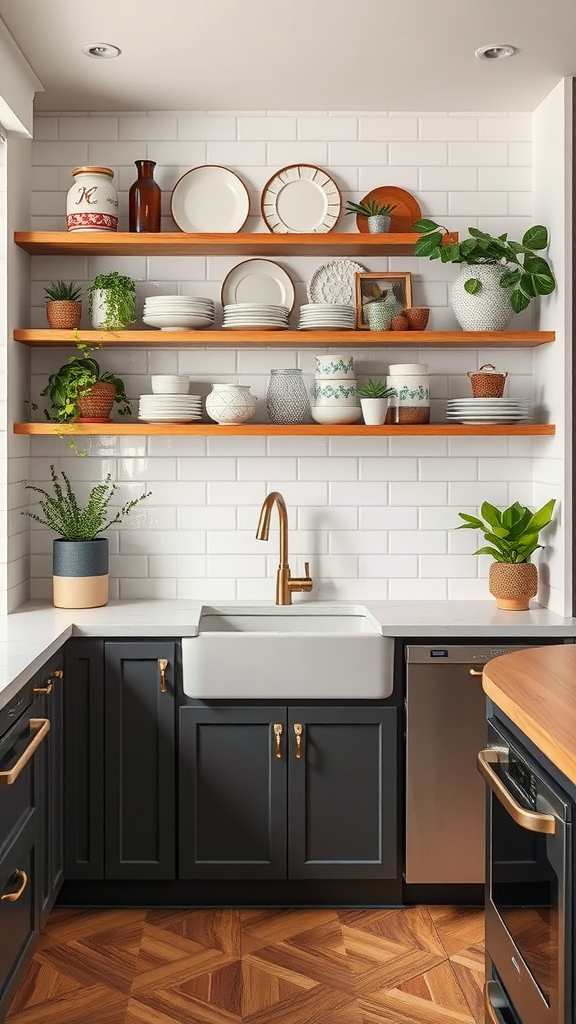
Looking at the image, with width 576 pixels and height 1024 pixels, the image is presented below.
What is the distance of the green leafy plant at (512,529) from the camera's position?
3.52 m

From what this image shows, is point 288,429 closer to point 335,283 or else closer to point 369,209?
point 335,283

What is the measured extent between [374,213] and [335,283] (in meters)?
0.30

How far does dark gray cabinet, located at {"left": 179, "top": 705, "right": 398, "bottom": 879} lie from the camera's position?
323 cm

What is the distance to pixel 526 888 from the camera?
186cm

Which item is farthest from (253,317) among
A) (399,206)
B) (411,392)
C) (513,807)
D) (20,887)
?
(513,807)

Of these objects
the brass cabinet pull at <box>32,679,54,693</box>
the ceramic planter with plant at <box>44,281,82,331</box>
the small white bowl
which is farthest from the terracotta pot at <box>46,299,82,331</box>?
the brass cabinet pull at <box>32,679,54,693</box>

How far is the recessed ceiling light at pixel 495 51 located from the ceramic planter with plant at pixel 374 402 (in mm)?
1082

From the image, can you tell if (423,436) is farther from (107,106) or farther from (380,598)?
(107,106)

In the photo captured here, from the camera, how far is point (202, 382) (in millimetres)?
3760

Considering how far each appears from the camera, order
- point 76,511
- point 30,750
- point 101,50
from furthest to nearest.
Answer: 1. point 76,511
2. point 101,50
3. point 30,750

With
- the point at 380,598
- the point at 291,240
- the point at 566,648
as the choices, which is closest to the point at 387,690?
the point at 380,598

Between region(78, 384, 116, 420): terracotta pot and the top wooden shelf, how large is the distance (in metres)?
0.50

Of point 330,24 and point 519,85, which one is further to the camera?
point 519,85

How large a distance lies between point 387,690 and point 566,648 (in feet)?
3.06
